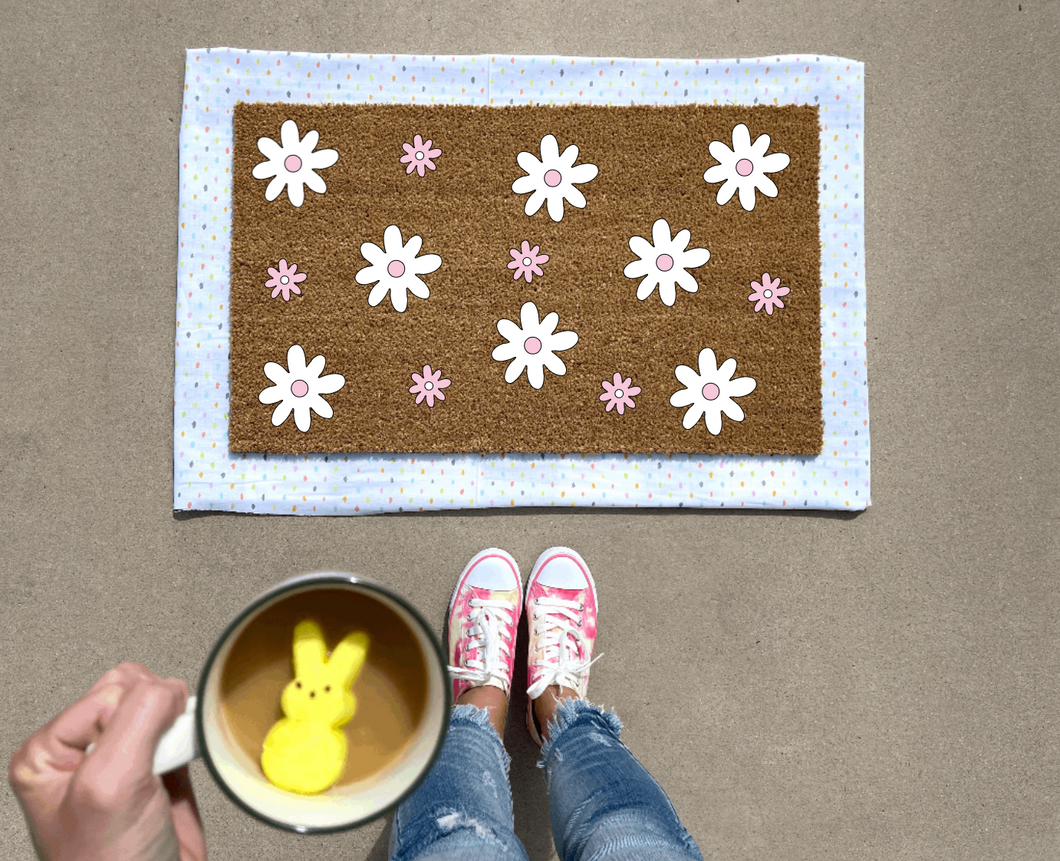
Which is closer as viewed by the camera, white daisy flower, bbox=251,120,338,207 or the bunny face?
the bunny face

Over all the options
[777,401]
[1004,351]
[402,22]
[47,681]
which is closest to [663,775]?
[777,401]

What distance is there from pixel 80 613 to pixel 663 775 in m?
1.02

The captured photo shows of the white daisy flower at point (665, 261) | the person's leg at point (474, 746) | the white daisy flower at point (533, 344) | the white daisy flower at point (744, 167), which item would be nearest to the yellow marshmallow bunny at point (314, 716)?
the person's leg at point (474, 746)

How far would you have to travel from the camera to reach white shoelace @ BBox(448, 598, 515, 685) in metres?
1.11

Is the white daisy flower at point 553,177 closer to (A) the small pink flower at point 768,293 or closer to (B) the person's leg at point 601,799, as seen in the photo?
(A) the small pink flower at point 768,293

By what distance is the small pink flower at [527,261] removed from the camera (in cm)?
116

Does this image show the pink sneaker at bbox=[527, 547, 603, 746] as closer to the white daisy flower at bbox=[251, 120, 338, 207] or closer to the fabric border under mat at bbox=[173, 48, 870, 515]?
the fabric border under mat at bbox=[173, 48, 870, 515]

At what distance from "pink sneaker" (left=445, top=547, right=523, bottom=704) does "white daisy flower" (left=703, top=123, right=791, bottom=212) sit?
2.41 feet

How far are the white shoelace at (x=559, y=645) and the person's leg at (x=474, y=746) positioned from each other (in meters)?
0.05

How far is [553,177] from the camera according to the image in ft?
3.80

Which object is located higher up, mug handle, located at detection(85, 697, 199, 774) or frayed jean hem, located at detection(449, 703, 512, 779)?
mug handle, located at detection(85, 697, 199, 774)

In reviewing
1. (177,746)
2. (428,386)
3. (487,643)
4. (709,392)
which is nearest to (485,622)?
(487,643)

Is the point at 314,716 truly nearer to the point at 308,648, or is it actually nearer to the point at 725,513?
the point at 308,648

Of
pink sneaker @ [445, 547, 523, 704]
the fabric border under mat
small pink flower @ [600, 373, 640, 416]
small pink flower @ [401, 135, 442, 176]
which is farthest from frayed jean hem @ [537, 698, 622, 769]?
small pink flower @ [401, 135, 442, 176]
